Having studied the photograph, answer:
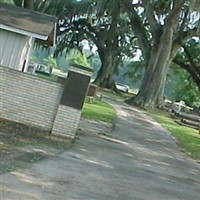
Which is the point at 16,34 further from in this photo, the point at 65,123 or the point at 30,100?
the point at 65,123

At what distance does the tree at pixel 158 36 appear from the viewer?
117 feet

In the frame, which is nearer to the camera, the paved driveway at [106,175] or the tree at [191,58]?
the paved driveway at [106,175]

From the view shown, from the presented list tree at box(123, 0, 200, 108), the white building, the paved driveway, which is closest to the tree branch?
tree at box(123, 0, 200, 108)

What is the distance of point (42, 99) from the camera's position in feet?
44.4

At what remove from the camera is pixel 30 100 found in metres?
13.6

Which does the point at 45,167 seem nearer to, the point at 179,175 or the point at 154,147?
the point at 179,175

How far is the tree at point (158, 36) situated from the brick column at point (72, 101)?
72.4 feet

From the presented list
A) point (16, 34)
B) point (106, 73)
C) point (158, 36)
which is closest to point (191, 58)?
point (106, 73)

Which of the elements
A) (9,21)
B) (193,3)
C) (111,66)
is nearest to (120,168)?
(9,21)

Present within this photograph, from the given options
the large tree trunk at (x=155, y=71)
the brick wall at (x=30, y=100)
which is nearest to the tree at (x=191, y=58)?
the large tree trunk at (x=155, y=71)

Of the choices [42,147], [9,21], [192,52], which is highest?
[192,52]

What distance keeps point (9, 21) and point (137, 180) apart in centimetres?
808

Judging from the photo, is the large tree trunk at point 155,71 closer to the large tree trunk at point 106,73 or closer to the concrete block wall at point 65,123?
the large tree trunk at point 106,73

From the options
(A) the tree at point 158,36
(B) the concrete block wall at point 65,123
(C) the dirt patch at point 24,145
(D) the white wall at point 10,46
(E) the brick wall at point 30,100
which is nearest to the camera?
(C) the dirt patch at point 24,145
